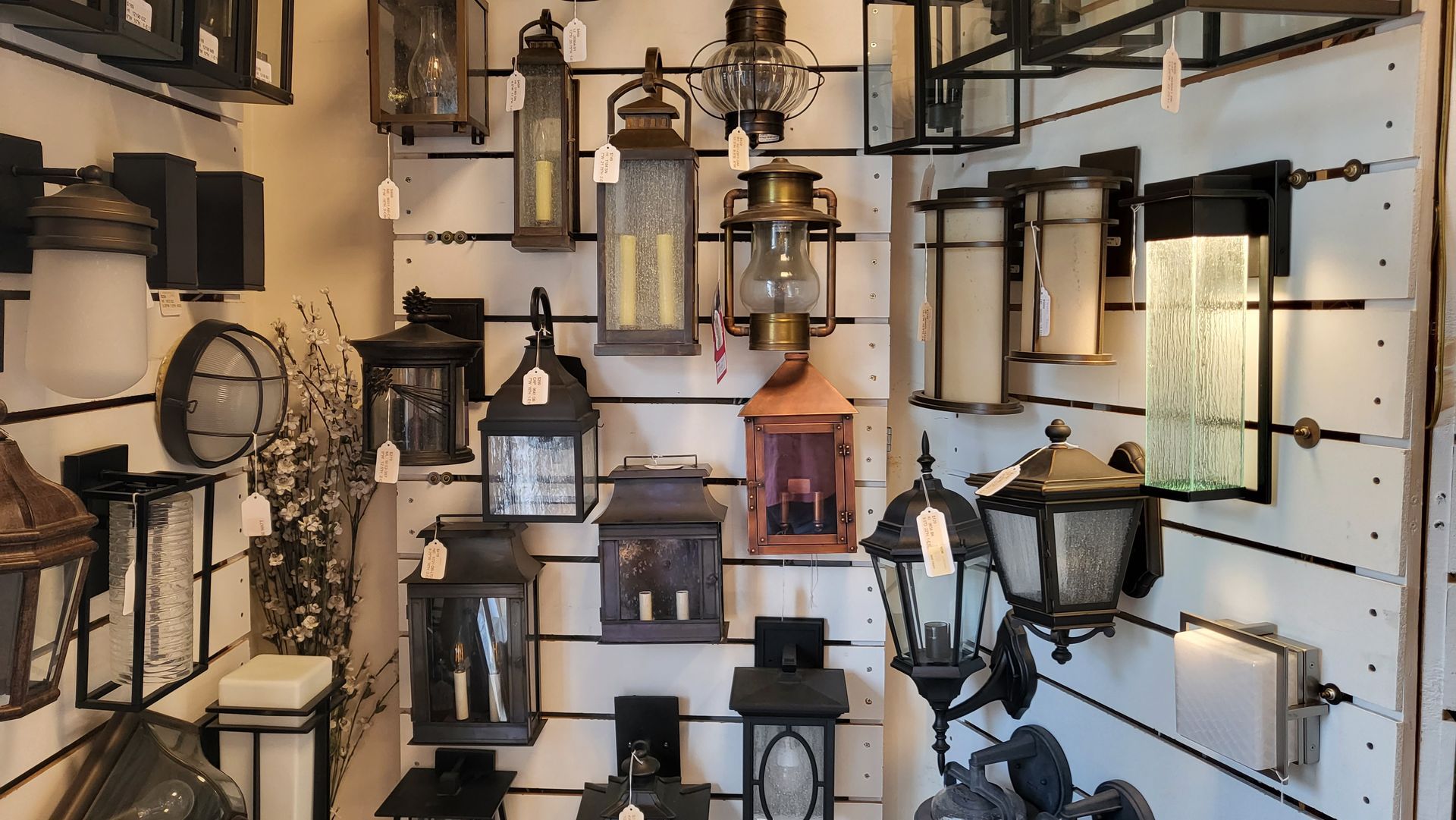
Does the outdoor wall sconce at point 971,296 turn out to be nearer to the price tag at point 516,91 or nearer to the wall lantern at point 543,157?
the wall lantern at point 543,157

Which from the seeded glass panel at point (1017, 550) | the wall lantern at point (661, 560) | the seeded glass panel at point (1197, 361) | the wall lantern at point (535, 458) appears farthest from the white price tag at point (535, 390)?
the seeded glass panel at point (1197, 361)

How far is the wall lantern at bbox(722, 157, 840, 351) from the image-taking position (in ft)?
6.66

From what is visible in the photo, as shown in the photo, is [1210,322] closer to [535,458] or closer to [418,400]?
[535,458]

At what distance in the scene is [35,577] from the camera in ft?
4.31

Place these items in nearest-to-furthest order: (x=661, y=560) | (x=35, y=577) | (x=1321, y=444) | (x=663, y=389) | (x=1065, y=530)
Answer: (x=35, y=577) → (x=1321, y=444) → (x=1065, y=530) → (x=661, y=560) → (x=663, y=389)

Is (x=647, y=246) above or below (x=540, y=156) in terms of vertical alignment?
below

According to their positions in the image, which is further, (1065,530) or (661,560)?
(661,560)

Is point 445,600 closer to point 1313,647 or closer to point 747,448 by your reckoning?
point 747,448

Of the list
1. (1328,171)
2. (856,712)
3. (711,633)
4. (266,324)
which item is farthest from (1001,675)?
(266,324)

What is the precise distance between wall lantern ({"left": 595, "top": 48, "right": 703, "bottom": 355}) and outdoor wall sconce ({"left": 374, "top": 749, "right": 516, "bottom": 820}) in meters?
1.14

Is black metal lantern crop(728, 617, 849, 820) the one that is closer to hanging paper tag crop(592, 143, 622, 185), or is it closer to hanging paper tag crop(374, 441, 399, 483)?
hanging paper tag crop(374, 441, 399, 483)

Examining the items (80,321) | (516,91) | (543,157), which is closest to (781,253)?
(543,157)

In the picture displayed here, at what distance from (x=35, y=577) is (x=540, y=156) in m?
1.33

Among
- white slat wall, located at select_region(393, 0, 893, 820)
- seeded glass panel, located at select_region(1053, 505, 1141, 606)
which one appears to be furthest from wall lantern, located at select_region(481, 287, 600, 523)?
seeded glass panel, located at select_region(1053, 505, 1141, 606)
